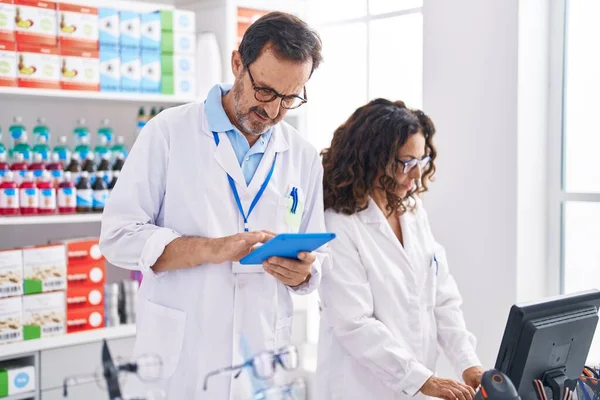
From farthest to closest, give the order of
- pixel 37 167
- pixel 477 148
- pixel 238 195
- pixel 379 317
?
pixel 477 148
pixel 37 167
pixel 379 317
pixel 238 195

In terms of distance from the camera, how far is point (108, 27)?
122 inches

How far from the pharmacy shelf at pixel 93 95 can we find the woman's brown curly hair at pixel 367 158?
3.86 feet

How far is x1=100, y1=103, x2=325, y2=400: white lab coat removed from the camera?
1848 mm

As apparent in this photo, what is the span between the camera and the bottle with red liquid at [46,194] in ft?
9.64

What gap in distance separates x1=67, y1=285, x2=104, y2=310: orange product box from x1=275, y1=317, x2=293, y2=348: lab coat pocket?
134 cm

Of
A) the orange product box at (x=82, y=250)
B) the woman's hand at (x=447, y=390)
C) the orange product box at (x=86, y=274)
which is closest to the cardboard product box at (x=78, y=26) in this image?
the orange product box at (x=82, y=250)

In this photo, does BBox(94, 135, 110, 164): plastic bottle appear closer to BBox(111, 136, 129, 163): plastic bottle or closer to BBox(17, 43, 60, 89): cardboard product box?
BBox(111, 136, 129, 163): plastic bottle

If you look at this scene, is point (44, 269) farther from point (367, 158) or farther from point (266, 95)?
point (266, 95)

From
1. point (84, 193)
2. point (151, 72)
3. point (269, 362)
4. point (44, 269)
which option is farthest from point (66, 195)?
point (269, 362)

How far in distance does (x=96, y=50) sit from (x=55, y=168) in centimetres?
53

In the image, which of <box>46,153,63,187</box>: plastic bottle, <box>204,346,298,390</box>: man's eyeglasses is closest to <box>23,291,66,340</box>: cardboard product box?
<box>46,153,63,187</box>: plastic bottle

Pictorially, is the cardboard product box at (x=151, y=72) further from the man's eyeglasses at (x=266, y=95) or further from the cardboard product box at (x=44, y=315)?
the man's eyeglasses at (x=266, y=95)

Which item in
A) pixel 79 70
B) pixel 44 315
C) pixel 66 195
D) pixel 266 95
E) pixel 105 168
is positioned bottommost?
pixel 44 315

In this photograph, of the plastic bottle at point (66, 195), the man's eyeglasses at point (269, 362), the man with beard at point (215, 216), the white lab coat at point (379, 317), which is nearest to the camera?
the man's eyeglasses at point (269, 362)
